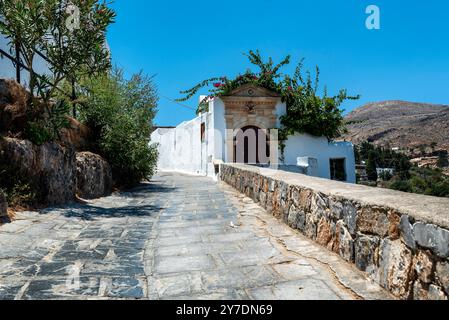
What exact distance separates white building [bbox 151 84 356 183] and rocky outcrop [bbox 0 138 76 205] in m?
7.72

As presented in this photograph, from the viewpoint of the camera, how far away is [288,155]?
50.9ft

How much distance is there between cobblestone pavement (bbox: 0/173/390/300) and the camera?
246 cm

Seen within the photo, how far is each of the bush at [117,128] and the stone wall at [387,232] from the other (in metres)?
6.38

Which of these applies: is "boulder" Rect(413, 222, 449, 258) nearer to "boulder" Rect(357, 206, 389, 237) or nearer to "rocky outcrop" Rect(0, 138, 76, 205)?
"boulder" Rect(357, 206, 389, 237)

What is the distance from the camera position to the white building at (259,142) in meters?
15.0

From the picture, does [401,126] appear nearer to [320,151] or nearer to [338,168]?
[338,168]

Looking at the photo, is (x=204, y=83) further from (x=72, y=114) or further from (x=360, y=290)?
(x=360, y=290)

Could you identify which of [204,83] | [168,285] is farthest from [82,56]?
[204,83]

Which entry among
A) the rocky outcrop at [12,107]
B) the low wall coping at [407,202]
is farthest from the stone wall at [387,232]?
the rocky outcrop at [12,107]

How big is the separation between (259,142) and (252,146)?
0.34 metres

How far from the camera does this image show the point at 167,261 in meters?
3.23

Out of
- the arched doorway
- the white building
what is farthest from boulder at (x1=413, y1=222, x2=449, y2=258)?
the arched doorway

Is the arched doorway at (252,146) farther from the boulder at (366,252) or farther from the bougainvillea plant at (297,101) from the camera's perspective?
the boulder at (366,252)

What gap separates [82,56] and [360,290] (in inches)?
222
